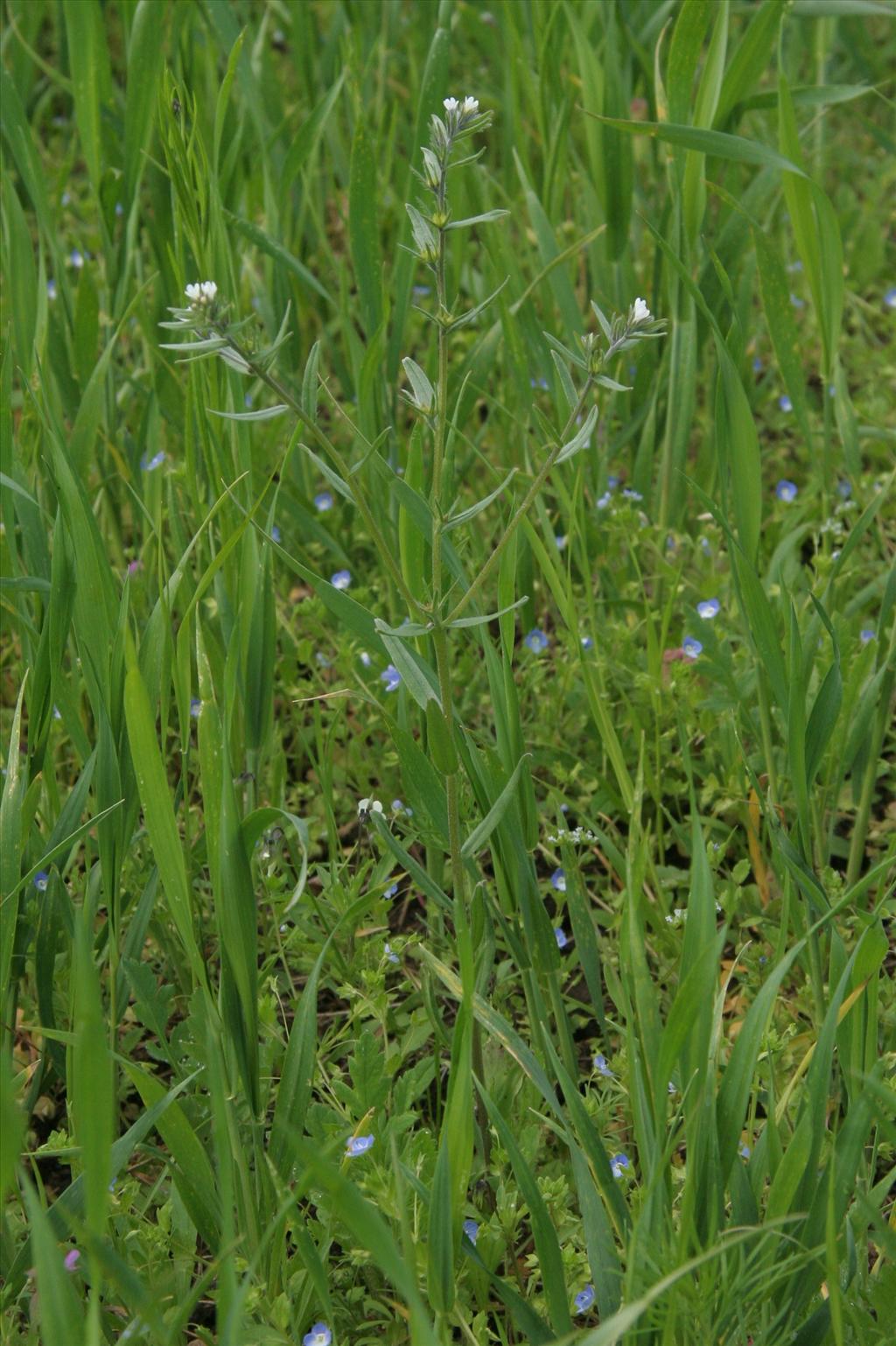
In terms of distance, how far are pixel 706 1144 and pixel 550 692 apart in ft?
3.32

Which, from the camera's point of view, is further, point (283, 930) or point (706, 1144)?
point (283, 930)

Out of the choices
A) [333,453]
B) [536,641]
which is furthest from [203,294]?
[536,641]

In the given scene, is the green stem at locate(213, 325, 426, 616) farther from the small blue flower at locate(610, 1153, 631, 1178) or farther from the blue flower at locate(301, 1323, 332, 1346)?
the blue flower at locate(301, 1323, 332, 1346)

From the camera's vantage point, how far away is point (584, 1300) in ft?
4.50

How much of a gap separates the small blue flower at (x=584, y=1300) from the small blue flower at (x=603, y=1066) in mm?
227

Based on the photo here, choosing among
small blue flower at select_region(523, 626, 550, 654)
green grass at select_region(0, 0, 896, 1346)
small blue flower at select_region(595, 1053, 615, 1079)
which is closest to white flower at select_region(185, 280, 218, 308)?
green grass at select_region(0, 0, 896, 1346)

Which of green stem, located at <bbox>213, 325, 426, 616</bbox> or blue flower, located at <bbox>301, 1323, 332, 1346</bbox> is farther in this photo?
blue flower, located at <bbox>301, 1323, 332, 1346</bbox>

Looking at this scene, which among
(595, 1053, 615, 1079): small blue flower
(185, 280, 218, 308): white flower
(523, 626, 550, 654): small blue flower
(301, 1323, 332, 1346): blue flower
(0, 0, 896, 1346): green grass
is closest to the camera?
(185, 280, 218, 308): white flower

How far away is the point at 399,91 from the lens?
3.40 meters

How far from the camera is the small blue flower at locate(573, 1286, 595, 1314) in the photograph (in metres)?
1.36

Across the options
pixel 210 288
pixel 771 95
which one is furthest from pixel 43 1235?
pixel 771 95

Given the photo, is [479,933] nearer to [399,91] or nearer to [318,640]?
[318,640]

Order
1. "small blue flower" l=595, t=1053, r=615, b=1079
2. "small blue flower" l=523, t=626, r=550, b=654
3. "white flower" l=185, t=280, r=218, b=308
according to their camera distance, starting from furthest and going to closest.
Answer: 1. "small blue flower" l=523, t=626, r=550, b=654
2. "small blue flower" l=595, t=1053, r=615, b=1079
3. "white flower" l=185, t=280, r=218, b=308

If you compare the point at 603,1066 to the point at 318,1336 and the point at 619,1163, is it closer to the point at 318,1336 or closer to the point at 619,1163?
the point at 619,1163
